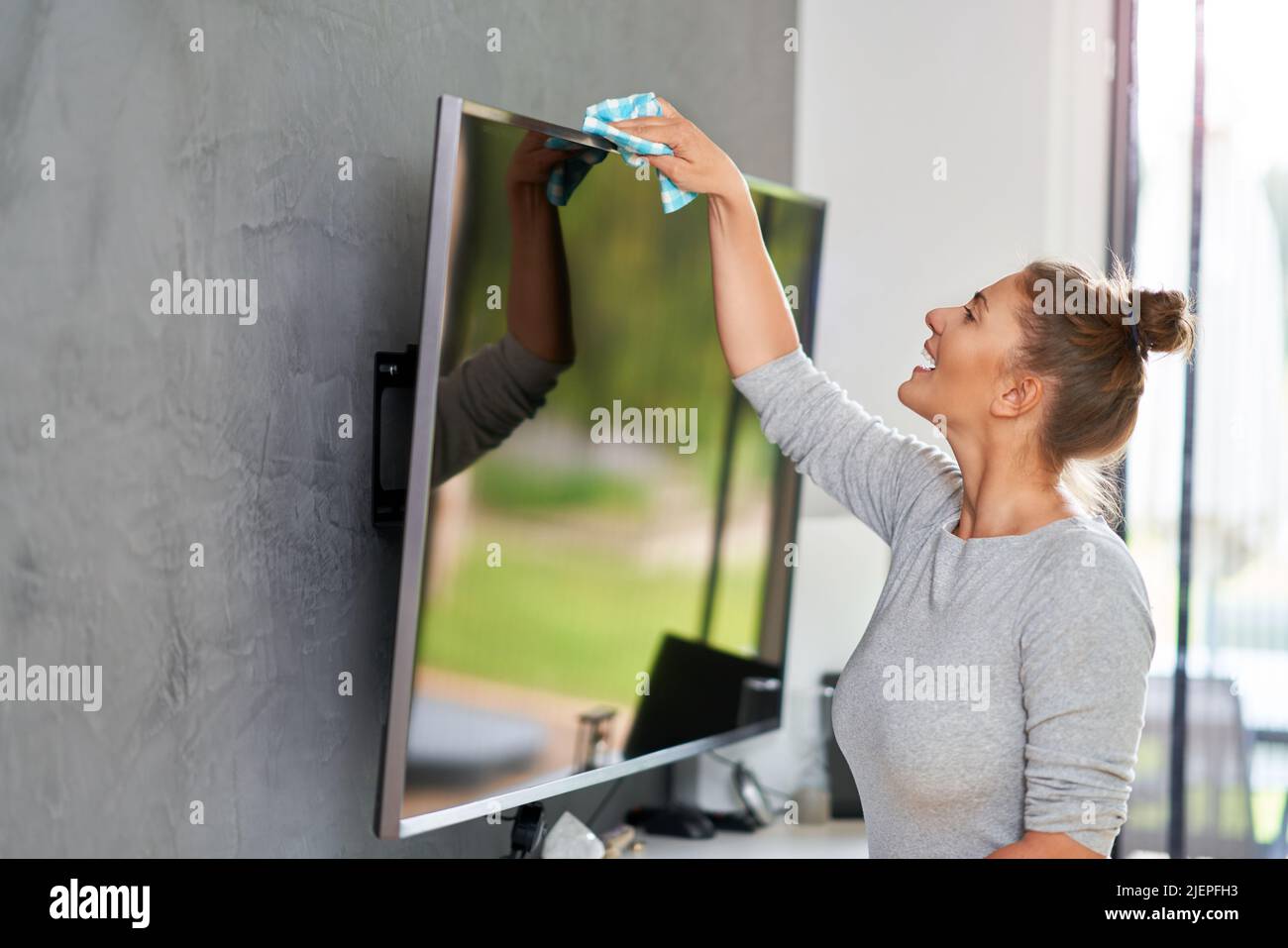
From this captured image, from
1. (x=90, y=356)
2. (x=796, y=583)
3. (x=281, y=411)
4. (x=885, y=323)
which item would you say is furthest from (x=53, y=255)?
(x=885, y=323)

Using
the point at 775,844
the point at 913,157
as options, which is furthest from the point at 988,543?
the point at 913,157

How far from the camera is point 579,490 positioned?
1.79 m

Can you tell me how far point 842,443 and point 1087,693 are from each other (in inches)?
22.3

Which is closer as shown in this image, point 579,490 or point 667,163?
point 667,163

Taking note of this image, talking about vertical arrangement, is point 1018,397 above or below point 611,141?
below

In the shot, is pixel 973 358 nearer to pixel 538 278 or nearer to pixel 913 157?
pixel 538 278

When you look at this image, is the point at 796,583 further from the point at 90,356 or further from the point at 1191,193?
the point at 90,356

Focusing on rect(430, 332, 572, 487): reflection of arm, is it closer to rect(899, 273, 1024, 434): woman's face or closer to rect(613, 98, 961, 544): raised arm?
rect(613, 98, 961, 544): raised arm

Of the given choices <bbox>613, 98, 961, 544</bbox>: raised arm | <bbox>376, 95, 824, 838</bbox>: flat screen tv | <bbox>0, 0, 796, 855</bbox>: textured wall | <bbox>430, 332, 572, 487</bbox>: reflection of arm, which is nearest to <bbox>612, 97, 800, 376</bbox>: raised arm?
<bbox>613, 98, 961, 544</bbox>: raised arm

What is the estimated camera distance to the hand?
165 centimetres

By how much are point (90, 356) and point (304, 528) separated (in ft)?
1.26

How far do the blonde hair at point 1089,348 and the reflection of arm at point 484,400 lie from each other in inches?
Result: 25.3

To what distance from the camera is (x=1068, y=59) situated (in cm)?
329

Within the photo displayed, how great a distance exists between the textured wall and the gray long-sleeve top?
0.68 m
